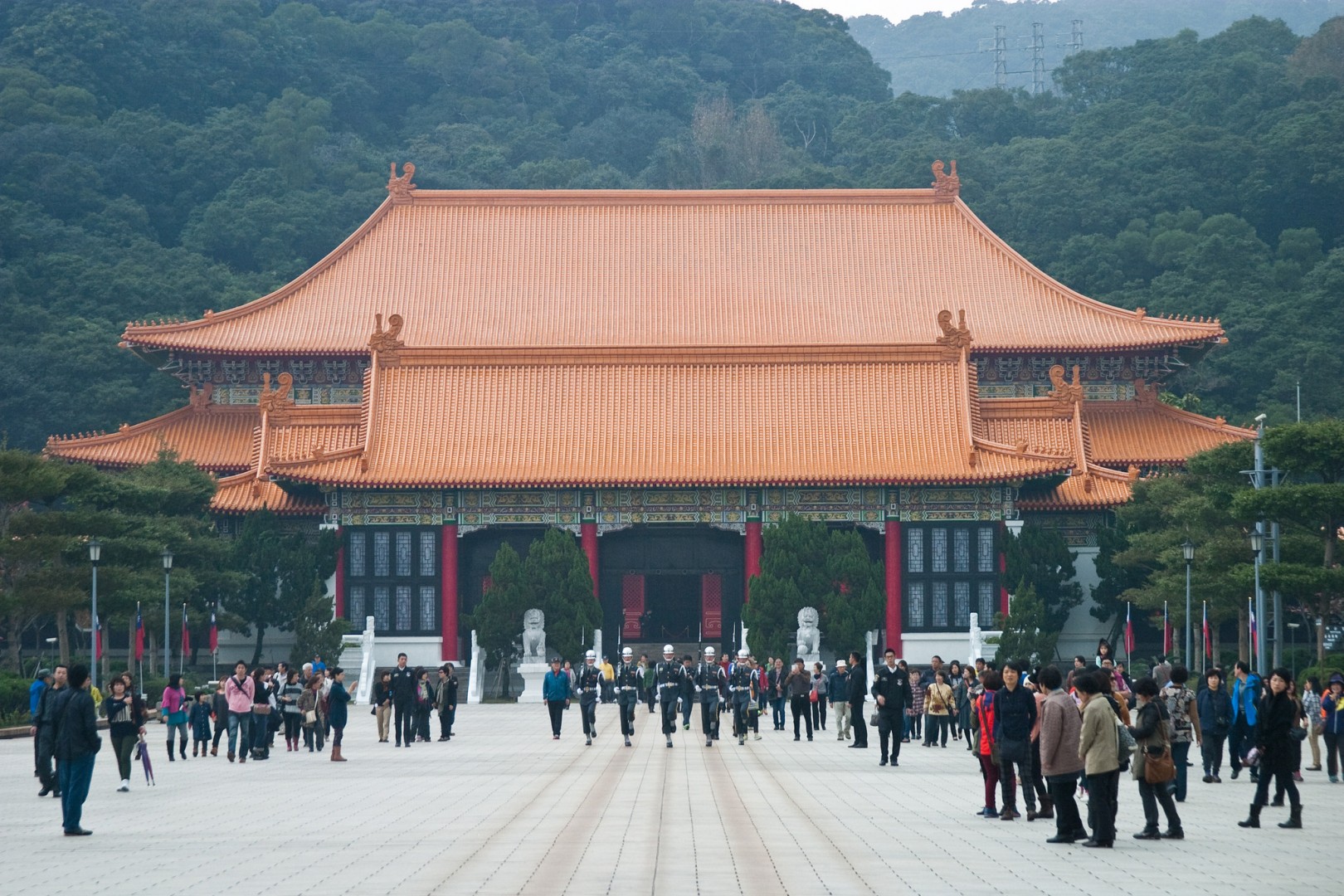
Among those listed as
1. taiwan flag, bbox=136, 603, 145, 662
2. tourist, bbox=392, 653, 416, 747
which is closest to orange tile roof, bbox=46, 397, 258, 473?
taiwan flag, bbox=136, 603, 145, 662

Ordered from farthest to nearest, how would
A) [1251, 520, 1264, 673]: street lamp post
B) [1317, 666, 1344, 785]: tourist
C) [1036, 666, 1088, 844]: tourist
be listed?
[1251, 520, 1264, 673]: street lamp post, [1317, 666, 1344, 785]: tourist, [1036, 666, 1088, 844]: tourist

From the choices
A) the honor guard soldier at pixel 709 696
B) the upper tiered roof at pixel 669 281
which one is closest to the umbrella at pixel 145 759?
the honor guard soldier at pixel 709 696

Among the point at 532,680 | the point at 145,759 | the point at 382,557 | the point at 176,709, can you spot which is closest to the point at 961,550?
the point at 532,680

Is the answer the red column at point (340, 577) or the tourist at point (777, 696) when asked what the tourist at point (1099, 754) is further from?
the red column at point (340, 577)

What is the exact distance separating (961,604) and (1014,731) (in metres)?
31.1

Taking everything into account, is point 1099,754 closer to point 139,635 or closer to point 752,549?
point 139,635

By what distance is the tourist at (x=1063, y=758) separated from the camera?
17219 mm

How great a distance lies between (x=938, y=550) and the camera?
1967 inches

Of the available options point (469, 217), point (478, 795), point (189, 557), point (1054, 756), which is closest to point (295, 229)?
point (469, 217)

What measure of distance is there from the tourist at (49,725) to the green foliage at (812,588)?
2516 cm

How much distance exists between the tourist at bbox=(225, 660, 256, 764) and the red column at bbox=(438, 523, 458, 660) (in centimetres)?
2084

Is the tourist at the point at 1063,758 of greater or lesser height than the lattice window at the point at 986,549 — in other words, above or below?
below

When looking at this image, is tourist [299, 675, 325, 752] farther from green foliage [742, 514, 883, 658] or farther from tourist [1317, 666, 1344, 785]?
green foliage [742, 514, 883, 658]

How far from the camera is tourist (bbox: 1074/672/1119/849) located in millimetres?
16922
